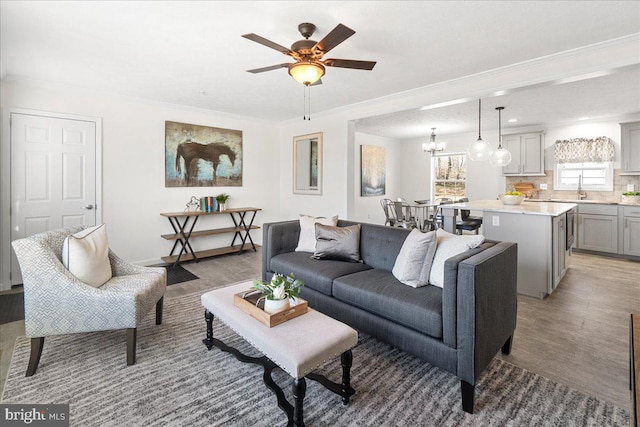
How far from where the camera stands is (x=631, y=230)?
523cm

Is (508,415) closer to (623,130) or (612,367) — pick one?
(612,367)

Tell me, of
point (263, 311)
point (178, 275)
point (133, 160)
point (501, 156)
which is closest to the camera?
point (263, 311)

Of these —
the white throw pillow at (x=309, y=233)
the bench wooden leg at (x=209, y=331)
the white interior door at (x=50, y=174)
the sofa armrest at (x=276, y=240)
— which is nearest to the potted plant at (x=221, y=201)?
the white interior door at (x=50, y=174)

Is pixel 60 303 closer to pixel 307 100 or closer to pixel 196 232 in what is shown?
pixel 196 232

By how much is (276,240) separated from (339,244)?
2.48 feet

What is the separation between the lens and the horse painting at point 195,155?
526cm

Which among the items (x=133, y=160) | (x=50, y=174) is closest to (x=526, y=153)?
(x=133, y=160)

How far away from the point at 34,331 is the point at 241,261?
317 centimetres

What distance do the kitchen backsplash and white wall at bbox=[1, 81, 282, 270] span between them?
19.8 feet

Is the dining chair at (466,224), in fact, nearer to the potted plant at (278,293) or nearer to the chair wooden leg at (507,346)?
the chair wooden leg at (507,346)

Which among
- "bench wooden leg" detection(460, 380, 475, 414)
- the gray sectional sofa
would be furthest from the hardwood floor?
"bench wooden leg" detection(460, 380, 475, 414)

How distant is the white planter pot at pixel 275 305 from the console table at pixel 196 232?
11.3 ft

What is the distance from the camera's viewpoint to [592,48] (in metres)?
2.92

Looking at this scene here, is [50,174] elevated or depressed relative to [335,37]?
depressed
